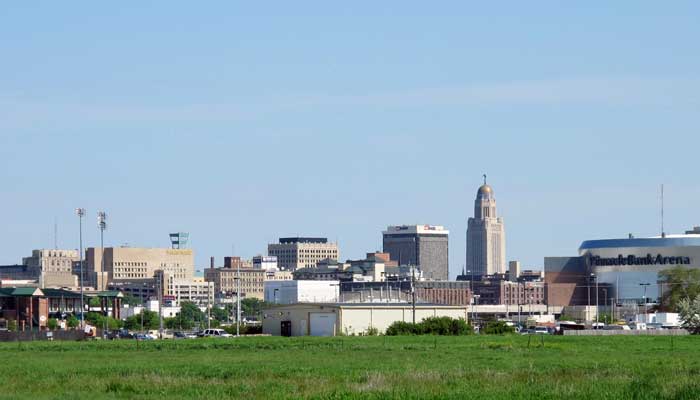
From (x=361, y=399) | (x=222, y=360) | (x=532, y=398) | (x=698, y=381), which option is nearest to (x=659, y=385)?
(x=698, y=381)

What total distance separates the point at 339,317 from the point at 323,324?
6.87ft

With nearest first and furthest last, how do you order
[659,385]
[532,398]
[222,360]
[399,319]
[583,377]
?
[532,398] → [659,385] → [583,377] → [222,360] → [399,319]

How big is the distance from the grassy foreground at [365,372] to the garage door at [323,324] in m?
44.6

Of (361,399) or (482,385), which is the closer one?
(361,399)

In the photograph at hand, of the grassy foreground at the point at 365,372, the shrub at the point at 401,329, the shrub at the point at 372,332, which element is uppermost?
the grassy foreground at the point at 365,372

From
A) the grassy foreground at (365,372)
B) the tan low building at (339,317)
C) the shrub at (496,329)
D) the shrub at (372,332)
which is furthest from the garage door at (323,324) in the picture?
the grassy foreground at (365,372)

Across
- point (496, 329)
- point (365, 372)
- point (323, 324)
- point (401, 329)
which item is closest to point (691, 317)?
point (496, 329)

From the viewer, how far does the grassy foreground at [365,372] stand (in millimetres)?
58562

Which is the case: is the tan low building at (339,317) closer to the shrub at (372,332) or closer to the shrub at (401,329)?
the shrub at (372,332)

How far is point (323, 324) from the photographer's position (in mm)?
147500

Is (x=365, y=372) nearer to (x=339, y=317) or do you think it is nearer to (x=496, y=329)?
(x=339, y=317)

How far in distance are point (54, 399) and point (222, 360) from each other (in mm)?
25388

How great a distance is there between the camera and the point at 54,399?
5741cm

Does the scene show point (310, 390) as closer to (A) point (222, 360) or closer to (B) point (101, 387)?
(B) point (101, 387)
